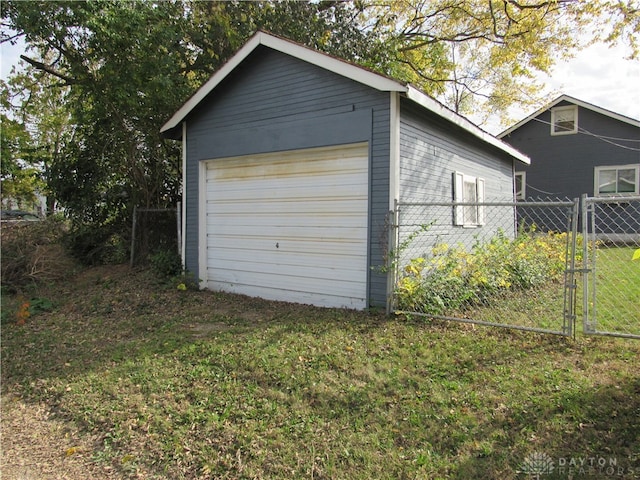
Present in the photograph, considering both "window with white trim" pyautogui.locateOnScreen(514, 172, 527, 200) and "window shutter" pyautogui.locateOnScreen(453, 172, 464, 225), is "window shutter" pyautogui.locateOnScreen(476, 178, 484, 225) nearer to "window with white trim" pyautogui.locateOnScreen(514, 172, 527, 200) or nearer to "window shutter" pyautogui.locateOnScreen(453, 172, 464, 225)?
"window shutter" pyautogui.locateOnScreen(453, 172, 464, 225)

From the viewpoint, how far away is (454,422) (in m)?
3.01

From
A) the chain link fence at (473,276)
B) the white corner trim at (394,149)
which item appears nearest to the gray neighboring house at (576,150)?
the chain link fence at (473,276)

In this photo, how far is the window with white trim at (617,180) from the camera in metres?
14.9

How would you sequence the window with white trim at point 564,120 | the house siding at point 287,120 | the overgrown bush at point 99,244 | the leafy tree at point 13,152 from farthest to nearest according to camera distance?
the window with white trim at point 564,120 → the overgrown bush at point 99,244 → the leafy tree at point 13,152 → the house siding at point 287,120

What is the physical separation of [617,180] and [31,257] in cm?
1843

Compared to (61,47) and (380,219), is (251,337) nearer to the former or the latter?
(380,219)

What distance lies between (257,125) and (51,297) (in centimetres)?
481

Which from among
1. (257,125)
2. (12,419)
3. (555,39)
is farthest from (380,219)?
(555,39)

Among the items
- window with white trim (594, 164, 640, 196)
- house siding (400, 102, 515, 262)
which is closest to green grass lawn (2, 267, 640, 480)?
house siding (400, 102, 515, 262)

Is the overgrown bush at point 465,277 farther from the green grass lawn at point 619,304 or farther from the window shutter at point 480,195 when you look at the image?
the window shutter at point 480,195

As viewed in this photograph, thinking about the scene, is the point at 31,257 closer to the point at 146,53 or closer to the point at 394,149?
the point at 146,53

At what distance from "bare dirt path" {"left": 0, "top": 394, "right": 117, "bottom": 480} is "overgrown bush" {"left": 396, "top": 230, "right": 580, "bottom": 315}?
3.85m

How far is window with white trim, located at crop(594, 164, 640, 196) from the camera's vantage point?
49.0 ft

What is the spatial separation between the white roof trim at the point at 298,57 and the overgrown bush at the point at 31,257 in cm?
345
